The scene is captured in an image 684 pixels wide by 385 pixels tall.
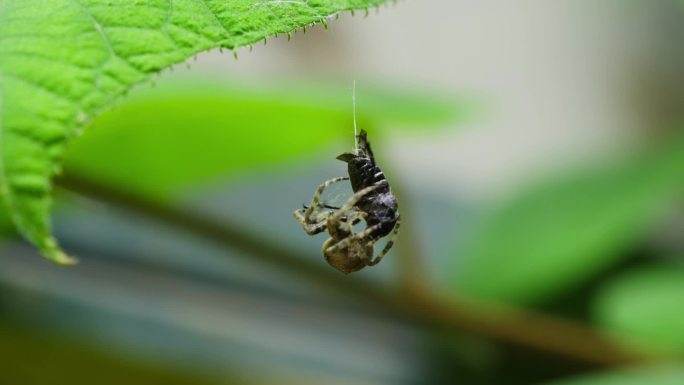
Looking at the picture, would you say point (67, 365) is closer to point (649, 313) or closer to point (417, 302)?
point (417, 302)

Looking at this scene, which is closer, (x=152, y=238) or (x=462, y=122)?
(x=462, y=122)

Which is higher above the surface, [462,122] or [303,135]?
[462,122]

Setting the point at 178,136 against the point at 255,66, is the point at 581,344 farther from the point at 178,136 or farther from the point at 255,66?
the point at 255,66

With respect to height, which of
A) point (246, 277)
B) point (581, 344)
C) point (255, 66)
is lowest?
point (581, 344)

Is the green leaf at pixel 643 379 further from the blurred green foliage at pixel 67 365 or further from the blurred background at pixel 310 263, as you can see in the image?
the blurred green foliage at pixel 67 365

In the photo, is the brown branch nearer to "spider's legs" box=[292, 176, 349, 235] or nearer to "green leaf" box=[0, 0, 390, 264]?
"spider's legs" box=[292, 176, 349, 235]

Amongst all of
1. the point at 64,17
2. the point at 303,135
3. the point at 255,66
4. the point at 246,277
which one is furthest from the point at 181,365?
the point at 255,66

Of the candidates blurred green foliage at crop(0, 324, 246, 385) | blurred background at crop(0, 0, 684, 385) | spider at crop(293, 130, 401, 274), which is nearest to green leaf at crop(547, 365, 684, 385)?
blurred background at crop(0, 0, 684, 385)
